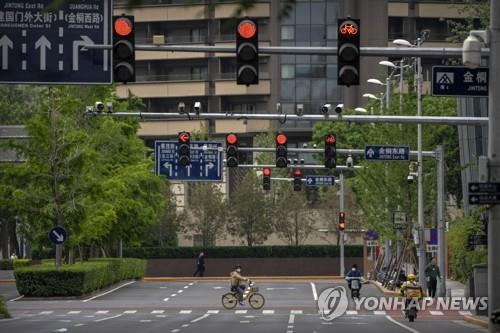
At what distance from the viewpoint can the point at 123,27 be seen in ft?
65.7

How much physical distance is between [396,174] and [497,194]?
35791 mm

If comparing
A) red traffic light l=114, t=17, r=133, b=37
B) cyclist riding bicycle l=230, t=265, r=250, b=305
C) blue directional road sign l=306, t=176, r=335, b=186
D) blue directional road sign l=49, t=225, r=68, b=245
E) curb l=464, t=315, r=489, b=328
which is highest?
red traffic light l=114, t=17, r=133, b=37

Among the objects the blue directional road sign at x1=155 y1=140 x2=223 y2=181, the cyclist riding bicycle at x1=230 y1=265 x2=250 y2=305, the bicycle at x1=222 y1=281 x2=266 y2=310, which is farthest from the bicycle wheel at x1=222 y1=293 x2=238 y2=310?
the blue directional road sign at x1=155 y1=140 x2=223 y2=181

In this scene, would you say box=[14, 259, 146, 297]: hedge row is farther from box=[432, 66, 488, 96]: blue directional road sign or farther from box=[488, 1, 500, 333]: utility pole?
box=[488, 1, 500, 333]: utility pole

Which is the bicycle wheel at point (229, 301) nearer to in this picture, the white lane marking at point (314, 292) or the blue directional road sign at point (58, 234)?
the white lane marking at point (314, 292)

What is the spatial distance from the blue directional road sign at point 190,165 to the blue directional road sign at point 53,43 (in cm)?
3244

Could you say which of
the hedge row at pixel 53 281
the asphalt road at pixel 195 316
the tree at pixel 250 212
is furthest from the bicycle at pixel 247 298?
the tree at pixel 250 212

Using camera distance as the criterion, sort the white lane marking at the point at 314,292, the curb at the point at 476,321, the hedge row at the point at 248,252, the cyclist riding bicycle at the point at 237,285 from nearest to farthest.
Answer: the curb at the point at 476,321
the cyclist riding bicycle at the point at 237,285
the white lane marking at the point at 314,292
the hedge row at the point at 248,252

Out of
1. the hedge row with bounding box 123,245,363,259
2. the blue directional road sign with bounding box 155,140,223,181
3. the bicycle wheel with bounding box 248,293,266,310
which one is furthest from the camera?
the hedge row with bounding box 123,245,363,259

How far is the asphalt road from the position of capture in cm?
3397

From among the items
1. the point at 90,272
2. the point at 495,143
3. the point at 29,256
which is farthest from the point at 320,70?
the point at 495,143

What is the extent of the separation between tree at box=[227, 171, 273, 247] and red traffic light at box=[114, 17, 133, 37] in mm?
71231

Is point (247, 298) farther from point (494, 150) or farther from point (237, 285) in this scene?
point (494, 150)

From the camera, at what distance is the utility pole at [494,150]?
75.6ft
